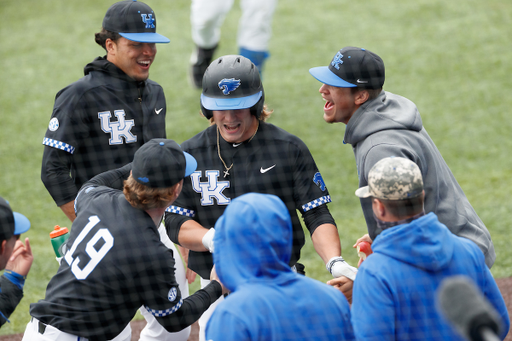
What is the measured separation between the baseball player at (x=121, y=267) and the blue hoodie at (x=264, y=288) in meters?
0.55

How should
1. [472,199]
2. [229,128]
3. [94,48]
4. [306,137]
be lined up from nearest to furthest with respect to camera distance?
[229,128] → [472,199] → [306,137] → [94,48]

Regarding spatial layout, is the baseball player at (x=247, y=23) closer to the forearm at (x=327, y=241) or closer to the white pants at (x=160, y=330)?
the white pants at (x=160, y=330)

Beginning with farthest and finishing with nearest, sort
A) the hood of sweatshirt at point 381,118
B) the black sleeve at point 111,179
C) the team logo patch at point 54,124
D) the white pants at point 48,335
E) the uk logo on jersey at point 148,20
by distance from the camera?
the uk logo on jersey at point 148,20
the team logo patch at point 54,124
the black sleeve at point 111,179
the hood of sweatshirt at point 381,118
the white pants at point 48,335

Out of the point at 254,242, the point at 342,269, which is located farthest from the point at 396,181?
the point at 342,269

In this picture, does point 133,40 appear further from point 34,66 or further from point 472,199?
point 34,66

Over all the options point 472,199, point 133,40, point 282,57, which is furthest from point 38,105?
point 472,199

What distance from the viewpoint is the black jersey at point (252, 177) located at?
2750 mm

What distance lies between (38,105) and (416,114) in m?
6.89

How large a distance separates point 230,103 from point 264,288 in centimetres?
124

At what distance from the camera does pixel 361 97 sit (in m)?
2.70

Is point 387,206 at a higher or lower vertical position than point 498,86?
higher

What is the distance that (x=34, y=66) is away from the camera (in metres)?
9.38

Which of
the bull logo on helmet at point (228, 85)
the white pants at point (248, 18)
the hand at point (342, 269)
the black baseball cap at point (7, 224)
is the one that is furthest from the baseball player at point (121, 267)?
the white pants at point (248, 18)

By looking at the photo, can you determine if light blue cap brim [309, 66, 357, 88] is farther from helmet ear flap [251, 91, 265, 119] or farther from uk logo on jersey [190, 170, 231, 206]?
uk logo on jersey [190, 170, 231, 206]
